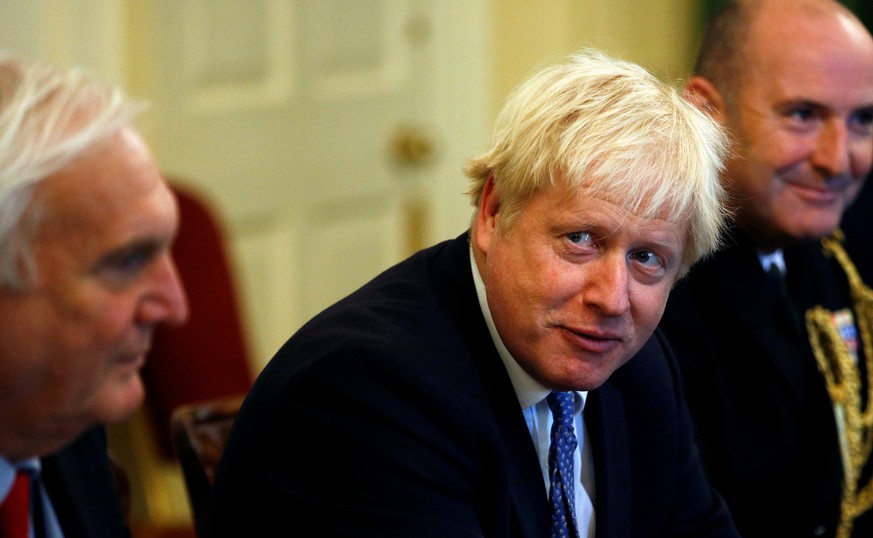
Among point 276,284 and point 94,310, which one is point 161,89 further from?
point 94,310

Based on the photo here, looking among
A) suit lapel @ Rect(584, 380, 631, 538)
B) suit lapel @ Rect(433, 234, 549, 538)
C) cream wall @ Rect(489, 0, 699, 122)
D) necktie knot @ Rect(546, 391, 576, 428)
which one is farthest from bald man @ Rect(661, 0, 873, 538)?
cream wall @ Rect(489, 0, 699, 122)

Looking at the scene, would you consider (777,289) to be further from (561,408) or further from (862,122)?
(561,408)

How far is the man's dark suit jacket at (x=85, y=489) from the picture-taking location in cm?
138

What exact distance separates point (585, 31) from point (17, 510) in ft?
11.6

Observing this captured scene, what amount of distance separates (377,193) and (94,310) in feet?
9.66

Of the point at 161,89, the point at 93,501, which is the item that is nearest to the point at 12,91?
Result: the point at 93,501

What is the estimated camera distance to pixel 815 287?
2.29 metres

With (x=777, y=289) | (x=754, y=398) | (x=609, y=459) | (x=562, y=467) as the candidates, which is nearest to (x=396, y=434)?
(x=562, y=467)

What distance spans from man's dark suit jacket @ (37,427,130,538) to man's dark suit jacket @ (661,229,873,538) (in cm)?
103

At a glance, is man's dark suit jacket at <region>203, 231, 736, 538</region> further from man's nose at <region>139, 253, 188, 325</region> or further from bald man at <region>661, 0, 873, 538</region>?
bald man at <region>661, 0, 873, 538</region>

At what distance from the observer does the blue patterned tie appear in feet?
5.20

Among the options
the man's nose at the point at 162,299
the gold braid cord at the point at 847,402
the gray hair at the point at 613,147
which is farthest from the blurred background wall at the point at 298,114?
the man's nose at the point at 162,299

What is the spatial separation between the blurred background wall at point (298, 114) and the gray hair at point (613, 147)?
5.09 feet

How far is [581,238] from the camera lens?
1.48 metres
